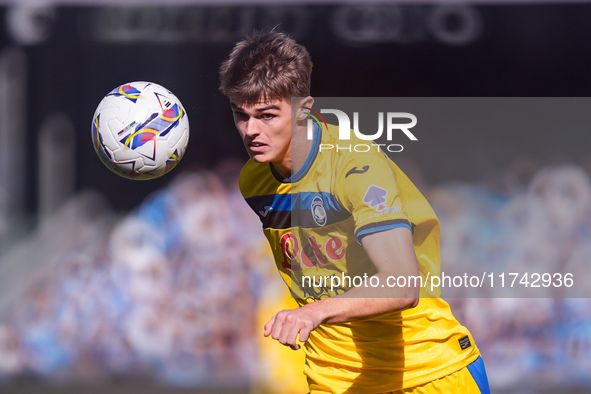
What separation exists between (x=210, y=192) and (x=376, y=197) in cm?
363

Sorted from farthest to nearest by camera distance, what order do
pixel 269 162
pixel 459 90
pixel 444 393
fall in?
pixel 459 90
pixel 269 162
pixel 444 393

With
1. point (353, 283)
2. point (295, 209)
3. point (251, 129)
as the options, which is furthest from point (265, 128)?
point (353, 283)

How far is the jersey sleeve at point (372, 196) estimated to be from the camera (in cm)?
183

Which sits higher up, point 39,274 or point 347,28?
point 347,28

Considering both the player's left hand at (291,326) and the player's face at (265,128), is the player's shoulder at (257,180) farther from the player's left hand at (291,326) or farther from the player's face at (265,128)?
the player's left hand at (291,326)

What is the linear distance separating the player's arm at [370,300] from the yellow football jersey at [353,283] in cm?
34

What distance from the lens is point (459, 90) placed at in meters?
5.15

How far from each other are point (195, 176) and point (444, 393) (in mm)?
3596

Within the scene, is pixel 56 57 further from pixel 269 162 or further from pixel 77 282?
pixel 269 162

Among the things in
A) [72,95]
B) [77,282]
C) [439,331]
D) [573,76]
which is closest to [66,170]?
[72,95]

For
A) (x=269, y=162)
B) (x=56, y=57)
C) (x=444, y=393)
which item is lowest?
(x=444, y=393)

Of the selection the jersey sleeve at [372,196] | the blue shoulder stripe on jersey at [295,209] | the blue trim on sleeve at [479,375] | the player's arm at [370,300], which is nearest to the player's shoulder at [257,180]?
the blue shoulder stripe on jersey at [295,209]

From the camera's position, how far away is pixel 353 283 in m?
2.25

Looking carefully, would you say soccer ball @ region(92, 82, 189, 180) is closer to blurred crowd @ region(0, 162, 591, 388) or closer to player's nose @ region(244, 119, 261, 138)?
player's nose @ region(244, 119, 261, 138)
